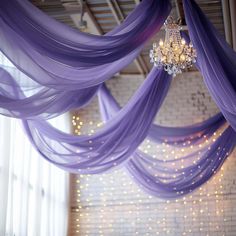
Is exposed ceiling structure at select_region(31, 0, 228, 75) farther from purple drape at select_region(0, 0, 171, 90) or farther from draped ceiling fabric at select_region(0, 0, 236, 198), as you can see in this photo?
purple drape at select_region(0, 0, 171, 90)

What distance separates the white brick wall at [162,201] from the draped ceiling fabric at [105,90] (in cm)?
92

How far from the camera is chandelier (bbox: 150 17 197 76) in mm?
5117

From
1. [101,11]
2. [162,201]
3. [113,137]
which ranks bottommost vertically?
[162,201]

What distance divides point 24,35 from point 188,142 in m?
3.97

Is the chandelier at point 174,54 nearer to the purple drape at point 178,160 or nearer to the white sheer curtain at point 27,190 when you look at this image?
the white sheer curtain at point 27,190

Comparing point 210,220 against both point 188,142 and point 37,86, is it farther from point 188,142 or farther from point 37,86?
point 37,86

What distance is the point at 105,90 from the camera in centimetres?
711

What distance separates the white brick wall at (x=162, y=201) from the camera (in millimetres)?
8132

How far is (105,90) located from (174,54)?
2062 millimetres

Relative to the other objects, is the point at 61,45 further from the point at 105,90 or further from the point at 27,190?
the point at 27,190

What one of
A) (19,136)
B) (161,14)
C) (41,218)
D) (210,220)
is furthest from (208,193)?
(161,14)

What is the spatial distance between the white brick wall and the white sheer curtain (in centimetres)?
37

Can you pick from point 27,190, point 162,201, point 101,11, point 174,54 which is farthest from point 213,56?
point 162,201

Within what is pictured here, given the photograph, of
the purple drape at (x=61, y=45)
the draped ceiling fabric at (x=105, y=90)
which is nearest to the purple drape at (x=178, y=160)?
the draped ceiling fabric at (x=105, y=90)
